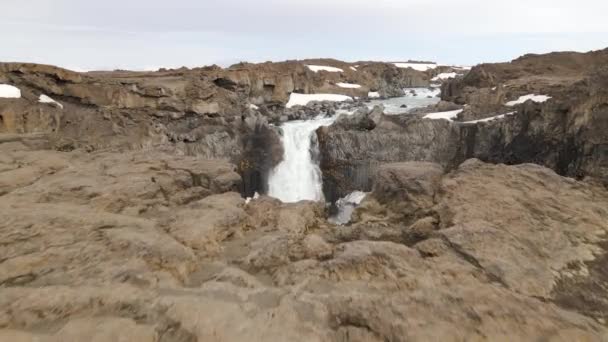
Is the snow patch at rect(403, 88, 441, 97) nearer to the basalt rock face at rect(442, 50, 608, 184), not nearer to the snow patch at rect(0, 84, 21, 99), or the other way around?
the basalt rock face at rect(442, 50, 608, 184)

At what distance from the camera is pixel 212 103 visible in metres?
31.8

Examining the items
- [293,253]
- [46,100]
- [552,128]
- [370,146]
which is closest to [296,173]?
[370,146]

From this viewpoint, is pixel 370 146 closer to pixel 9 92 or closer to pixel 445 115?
pixel 445 115

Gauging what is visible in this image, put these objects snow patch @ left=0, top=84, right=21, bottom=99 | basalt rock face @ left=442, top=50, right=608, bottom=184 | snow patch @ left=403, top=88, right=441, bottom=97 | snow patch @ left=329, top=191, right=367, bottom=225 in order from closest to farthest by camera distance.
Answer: basalt rock face @ left=442, top=50, right=608, bottom=184, snow patch @ left=0, top=84, right=21, bottom=99, snow patch @ left=329, top=191, right=367, bottom=225, snow patch @ left=403, top=88, right=441, bottom=97

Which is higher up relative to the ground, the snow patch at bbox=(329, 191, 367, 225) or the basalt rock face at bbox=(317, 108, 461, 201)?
the basalt rock face at bbox=(317, 108, 461, 201)

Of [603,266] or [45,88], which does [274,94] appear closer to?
[45,88]

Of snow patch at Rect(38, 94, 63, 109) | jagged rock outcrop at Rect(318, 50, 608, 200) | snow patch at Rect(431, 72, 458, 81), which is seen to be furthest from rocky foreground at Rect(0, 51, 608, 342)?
snow patch at Rect(431, 72, 458, 81)

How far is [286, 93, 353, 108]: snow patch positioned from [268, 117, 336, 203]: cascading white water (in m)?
16.3

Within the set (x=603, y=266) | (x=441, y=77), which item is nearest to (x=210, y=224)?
(x=603, y=266)

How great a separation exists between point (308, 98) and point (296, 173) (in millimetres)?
23938

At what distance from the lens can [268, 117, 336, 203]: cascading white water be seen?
1111 inches

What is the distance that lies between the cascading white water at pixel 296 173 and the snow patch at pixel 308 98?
53.6 feet

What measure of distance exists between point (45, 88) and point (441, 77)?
98.0 metres

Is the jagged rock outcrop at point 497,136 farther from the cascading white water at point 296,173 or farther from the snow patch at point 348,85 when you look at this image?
the snow patch at point 348,85
